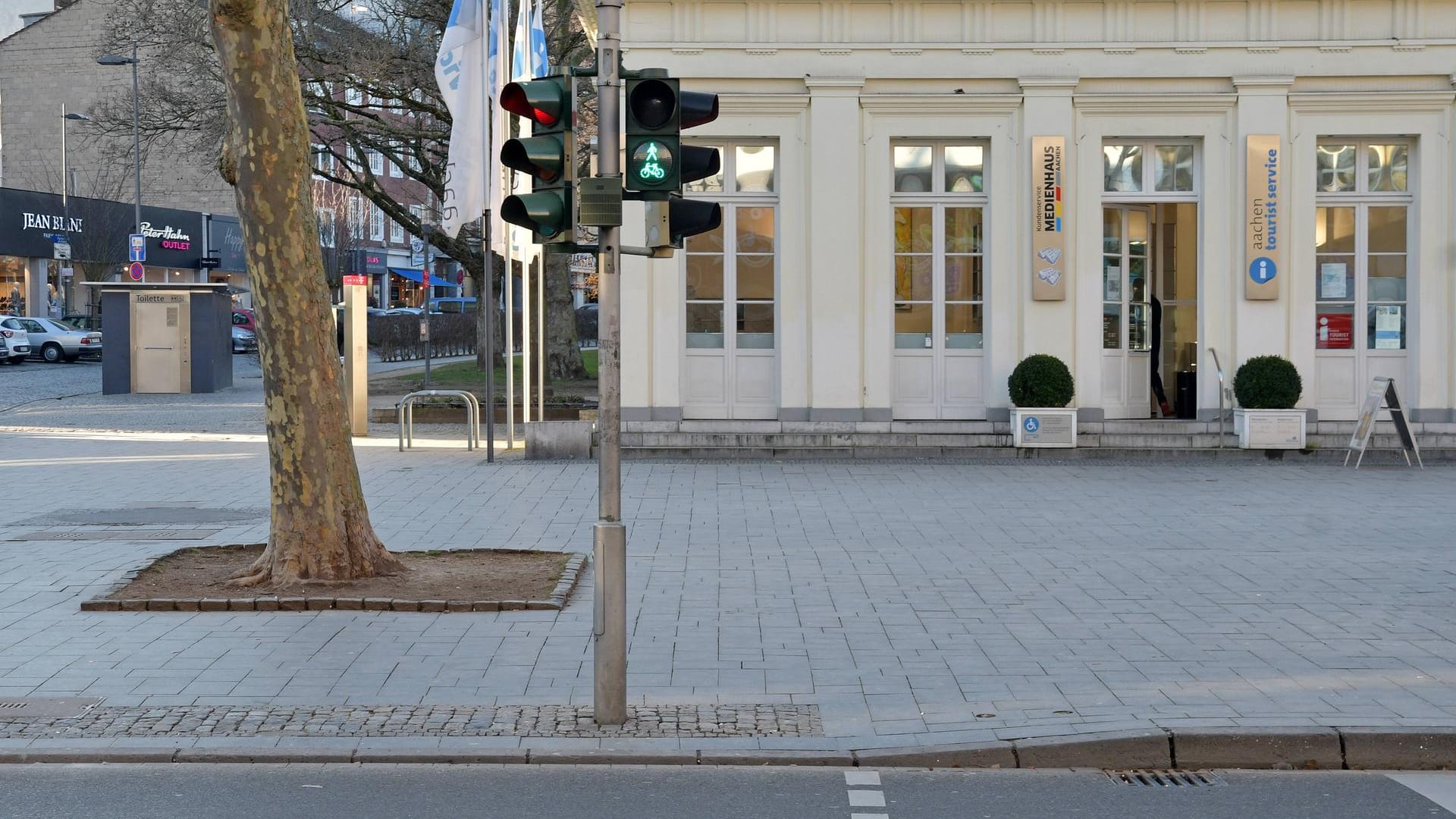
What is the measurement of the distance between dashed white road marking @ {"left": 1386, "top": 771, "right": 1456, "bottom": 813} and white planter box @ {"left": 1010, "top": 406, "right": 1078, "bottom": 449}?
40.3ft

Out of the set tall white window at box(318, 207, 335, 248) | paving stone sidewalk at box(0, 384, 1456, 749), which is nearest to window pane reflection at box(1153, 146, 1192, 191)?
paving stone sidewalk at box(0, 384, 1456, 749)

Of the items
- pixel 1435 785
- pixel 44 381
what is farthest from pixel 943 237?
pixel 44 381

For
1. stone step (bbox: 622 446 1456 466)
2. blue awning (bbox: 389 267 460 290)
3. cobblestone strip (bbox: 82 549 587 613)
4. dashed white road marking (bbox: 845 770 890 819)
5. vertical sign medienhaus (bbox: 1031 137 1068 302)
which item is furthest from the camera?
blue awning (bbox: 389 267 460 290)

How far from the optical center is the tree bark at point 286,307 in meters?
9.77

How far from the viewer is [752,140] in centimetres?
1934

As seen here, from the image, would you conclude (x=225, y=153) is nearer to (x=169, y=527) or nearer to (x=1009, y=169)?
(x=169, y=527)

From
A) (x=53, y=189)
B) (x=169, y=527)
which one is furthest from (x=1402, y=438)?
(x=53, y=189)

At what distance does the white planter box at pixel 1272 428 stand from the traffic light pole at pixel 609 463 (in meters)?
13.5

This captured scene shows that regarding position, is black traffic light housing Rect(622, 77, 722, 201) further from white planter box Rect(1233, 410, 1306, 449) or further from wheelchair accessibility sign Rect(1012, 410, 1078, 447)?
white planter box Rect(1233, 410, 1306, 449)

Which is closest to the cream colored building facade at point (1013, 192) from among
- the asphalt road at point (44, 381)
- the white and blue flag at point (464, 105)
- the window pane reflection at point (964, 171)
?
the window pane reflection at point (964, 171)

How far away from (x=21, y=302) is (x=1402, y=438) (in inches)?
1974

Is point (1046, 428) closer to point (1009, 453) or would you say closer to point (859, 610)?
point (1009, 453)

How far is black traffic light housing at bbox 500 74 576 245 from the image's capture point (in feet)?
22.6

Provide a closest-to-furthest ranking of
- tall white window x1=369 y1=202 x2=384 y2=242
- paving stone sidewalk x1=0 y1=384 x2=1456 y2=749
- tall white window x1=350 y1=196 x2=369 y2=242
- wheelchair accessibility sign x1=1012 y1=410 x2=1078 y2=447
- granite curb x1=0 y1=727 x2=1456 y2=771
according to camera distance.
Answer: granite curb x1=0 y1=727 x2=1456 y2=771, paving stone sidewalk x1=0 y1=384 x2=1456 y2=749, wheelchair accessibility sign x1=1012 y1=410 x2=1078 y2=447, tall white window x1=350 y1=196 x2=369 y2=242, tall white window x1=369 y1=202 x2=384 y2=242
